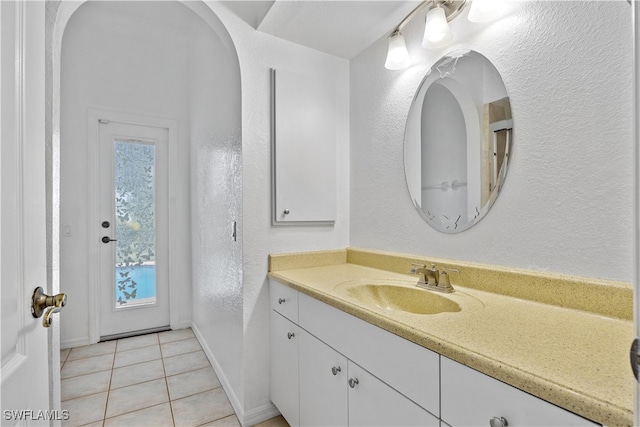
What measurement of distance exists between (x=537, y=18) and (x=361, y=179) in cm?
108

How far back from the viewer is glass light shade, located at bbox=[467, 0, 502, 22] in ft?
3.75

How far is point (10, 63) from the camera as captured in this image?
0.56m

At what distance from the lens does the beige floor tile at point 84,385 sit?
199cm

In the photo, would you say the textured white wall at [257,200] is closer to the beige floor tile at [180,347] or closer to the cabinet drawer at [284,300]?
the cabinet drawer at [284,300]

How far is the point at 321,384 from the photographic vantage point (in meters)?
1.26

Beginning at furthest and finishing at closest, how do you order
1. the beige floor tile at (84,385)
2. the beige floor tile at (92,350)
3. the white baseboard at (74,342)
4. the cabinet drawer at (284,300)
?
the white baseboard at (74,342) < the beige floor tile at (92,350) < the beige floor tile at (84,385) < the cabinet drawer at (284,300)

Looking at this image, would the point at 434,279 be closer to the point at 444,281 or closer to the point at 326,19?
the point at 444,281

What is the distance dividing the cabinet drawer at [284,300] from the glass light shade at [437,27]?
1.28 m

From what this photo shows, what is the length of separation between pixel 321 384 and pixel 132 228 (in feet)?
8.49

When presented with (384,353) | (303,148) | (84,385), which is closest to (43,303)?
(384,353)

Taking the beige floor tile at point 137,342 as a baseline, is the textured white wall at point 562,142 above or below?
above

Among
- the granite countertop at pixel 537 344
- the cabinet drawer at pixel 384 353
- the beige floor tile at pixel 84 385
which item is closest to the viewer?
the granite countertop at pixel 537 344

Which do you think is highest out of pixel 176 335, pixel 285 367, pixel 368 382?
pixel 368 382

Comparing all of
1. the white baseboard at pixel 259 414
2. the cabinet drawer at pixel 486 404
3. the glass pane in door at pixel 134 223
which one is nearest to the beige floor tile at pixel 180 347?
the glass pane in door at pixel 134 223
